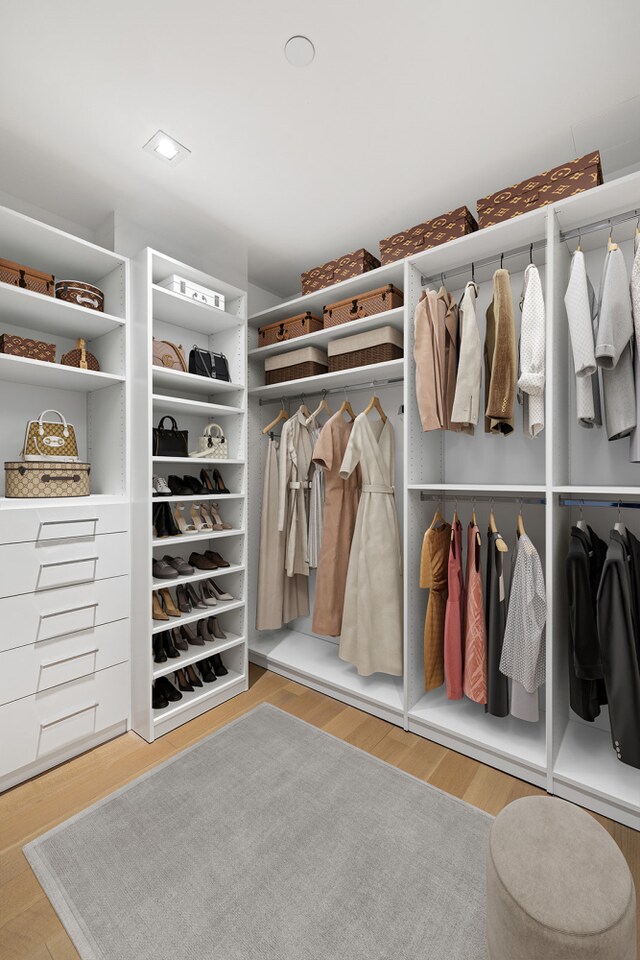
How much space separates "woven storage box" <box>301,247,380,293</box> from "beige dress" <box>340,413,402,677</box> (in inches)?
32.7

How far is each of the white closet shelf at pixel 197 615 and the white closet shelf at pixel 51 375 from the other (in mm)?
1275

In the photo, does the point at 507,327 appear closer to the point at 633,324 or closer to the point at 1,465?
the point at 633,324

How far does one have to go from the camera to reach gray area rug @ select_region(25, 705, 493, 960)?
125 cm

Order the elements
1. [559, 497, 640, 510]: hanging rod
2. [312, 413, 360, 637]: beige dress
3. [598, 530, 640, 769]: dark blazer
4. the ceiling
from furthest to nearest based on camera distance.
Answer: [312, 413, 360, 637]: beige dress
[559, 497, 640, 510]: hanging rod
[598, 530, 640, 769]: dark blazer
the ceiling

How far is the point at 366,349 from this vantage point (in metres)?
2.48

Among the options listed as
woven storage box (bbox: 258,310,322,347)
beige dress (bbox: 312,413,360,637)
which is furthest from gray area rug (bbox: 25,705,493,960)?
woven storage box (bbox: 258,310,322,347)

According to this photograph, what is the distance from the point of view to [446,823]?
5.44 feet

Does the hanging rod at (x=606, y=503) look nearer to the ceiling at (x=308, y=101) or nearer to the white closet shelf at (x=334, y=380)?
the white closet shelf at (x=334, y=380)

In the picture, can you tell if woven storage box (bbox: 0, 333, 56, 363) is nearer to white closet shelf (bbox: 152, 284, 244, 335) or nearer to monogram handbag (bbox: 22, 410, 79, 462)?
monogram handbag (bbox: 22, 410, 79, 462)

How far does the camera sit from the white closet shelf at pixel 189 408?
2.30 metres

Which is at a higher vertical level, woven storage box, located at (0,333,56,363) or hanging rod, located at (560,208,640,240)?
hanging rod, located at (560,208,640,240)

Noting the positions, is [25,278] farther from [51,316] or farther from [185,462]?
[185,462]

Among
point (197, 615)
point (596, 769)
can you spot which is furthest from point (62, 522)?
point (596, 769)

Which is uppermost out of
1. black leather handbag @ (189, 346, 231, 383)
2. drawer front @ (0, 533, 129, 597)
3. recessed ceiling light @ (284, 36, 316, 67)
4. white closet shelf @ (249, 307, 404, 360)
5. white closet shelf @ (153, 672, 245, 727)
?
recessed ceiling light @ (284, 36, 316, 67)
